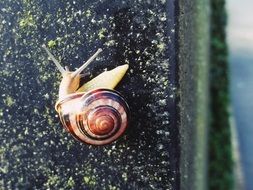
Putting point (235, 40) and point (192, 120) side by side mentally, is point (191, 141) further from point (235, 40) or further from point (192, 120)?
point (235, 40)

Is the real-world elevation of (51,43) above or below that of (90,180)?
above

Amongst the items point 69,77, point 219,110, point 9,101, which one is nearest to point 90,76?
point 69,77

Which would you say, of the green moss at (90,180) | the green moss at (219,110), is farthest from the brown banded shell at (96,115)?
the green moss at (219,110)

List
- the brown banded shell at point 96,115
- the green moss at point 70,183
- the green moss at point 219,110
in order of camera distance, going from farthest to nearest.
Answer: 1. the green moss at point 219,110
2. the green moss at point 70,183
3. the brown banded shell at point 96,115

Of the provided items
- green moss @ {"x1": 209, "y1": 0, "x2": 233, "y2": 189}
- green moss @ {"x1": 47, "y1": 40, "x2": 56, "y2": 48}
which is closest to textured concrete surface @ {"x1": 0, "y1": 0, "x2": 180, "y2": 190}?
green moss @ {"x1": 47, "y1": 40, "x2": 56, "y2": 48}

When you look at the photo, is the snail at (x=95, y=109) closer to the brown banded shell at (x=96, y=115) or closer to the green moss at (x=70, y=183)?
the brown banded shell at (x=96, y=115)

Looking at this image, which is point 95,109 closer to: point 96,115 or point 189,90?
point 96,115

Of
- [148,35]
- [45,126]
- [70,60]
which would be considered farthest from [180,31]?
[45,126]

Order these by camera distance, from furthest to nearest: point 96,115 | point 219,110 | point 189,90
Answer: point 219,110, point 189,90, point 96,115
